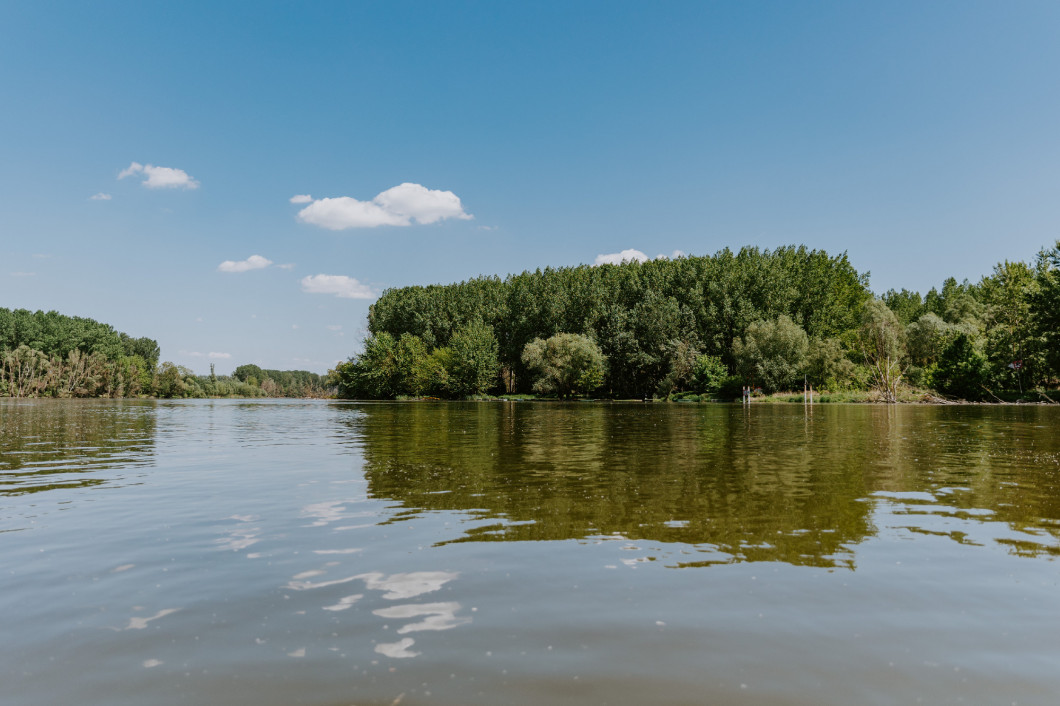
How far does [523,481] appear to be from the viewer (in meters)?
14.3

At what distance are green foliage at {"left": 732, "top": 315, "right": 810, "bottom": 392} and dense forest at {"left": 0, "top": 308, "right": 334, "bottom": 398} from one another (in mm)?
139348

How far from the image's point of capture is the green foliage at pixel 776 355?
88688 millimetres

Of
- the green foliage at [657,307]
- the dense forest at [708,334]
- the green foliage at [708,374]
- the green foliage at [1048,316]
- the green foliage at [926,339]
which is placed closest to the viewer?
the green foliage at [1048,316]

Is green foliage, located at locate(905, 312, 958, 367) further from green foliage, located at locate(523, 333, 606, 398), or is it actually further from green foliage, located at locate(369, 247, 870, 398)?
green foliage, located at locate(523, 333, 606, 398)

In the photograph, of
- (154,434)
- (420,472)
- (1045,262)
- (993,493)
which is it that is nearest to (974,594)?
(993,493)

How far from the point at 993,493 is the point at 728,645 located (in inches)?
414

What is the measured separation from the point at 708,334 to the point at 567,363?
24.5 m

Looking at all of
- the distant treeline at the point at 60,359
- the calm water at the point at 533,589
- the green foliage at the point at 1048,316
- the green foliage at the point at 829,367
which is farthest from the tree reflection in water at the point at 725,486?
the distant treeline at the point at 60,359

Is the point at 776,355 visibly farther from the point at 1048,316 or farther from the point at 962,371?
the point at 1048,316

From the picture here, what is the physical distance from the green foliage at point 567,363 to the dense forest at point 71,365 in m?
104

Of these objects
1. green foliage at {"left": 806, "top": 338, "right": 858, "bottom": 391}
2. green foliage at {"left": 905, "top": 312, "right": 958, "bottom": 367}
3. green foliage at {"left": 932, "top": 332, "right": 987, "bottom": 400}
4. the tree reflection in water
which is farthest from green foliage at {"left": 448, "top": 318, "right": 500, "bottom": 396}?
the tree reflection in water

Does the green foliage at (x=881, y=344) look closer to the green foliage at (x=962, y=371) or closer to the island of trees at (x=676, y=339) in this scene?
the island of trees at (x=676, y=339)

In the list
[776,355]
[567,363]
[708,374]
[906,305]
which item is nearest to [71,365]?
[567,363]

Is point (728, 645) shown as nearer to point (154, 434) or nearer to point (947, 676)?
point (947, 676)
